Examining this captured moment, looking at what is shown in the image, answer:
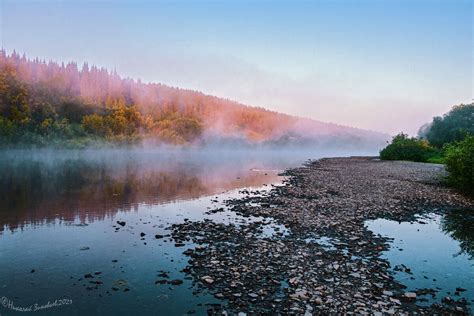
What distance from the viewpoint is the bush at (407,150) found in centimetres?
9269

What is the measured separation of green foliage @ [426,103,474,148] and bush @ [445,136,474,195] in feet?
253

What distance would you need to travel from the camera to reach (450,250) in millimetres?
16422

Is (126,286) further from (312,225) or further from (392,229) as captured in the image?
(392,229)

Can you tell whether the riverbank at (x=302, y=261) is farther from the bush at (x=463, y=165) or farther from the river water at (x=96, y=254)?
the bush at (x=463, y=165)

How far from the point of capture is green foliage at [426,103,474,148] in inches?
4023

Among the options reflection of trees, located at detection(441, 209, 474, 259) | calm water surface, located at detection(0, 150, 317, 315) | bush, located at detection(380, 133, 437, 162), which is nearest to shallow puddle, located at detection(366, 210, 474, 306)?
reflection of trees, located at detection(441, 209, 474, 259)

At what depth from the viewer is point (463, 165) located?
108ft

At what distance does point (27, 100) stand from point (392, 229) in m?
148

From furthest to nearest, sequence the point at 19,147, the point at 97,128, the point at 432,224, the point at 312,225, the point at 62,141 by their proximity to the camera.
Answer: the point at 97,128
the point at 62,141
the point at 19,147
the point at 432,224
the point at 312,225

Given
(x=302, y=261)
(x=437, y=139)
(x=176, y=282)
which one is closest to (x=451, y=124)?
(x=437, y=139)

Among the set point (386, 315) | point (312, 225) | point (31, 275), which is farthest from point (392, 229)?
point (31, 275)

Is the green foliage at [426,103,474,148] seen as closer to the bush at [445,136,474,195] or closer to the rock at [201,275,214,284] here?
the bush at [445,136,474,195]

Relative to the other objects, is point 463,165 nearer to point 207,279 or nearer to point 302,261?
point 302,261

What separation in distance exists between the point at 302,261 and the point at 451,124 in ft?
394
